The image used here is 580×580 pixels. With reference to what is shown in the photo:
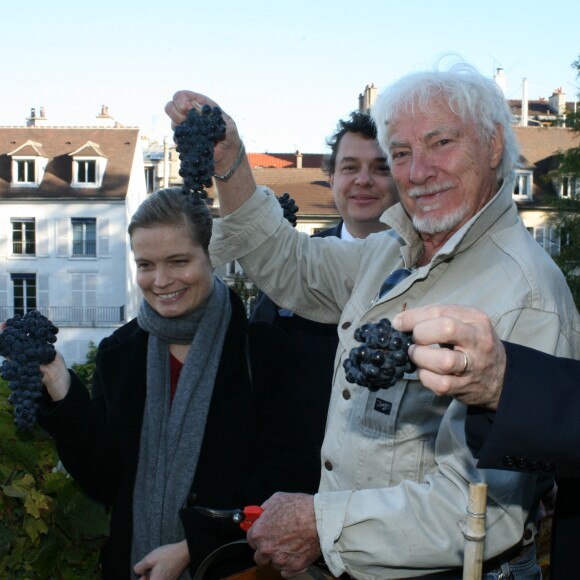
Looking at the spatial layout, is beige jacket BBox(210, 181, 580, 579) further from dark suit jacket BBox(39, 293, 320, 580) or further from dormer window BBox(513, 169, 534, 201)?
dormer window BBox(513, 169, 534, 201)

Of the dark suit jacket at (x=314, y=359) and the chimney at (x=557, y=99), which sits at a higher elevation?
the chimney at (x=557, y=99)

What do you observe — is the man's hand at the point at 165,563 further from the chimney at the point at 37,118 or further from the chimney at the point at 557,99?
the chimney at the point at 557,99

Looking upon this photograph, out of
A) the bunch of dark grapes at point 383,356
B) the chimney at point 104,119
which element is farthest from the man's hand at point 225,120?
the chimney at point 104,119

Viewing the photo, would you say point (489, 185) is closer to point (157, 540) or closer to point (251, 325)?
Answer: point (251, 325)

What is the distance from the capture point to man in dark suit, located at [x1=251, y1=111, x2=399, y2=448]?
12.4 feet

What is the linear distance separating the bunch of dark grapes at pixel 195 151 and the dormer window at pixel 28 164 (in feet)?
120

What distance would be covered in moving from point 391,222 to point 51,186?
36221mm

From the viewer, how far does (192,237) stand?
11.3ft

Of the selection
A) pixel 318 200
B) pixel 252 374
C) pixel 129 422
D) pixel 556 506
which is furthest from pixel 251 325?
pixel 318 200

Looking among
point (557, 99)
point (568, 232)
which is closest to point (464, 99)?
point (568, 232)

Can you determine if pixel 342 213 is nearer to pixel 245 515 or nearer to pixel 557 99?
pixel 245 515

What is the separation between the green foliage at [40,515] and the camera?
3.22 meters

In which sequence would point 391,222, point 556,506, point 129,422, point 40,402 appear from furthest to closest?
point 129,422, point 40,402, point 391,222, point 556,506

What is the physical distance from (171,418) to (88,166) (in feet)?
117
